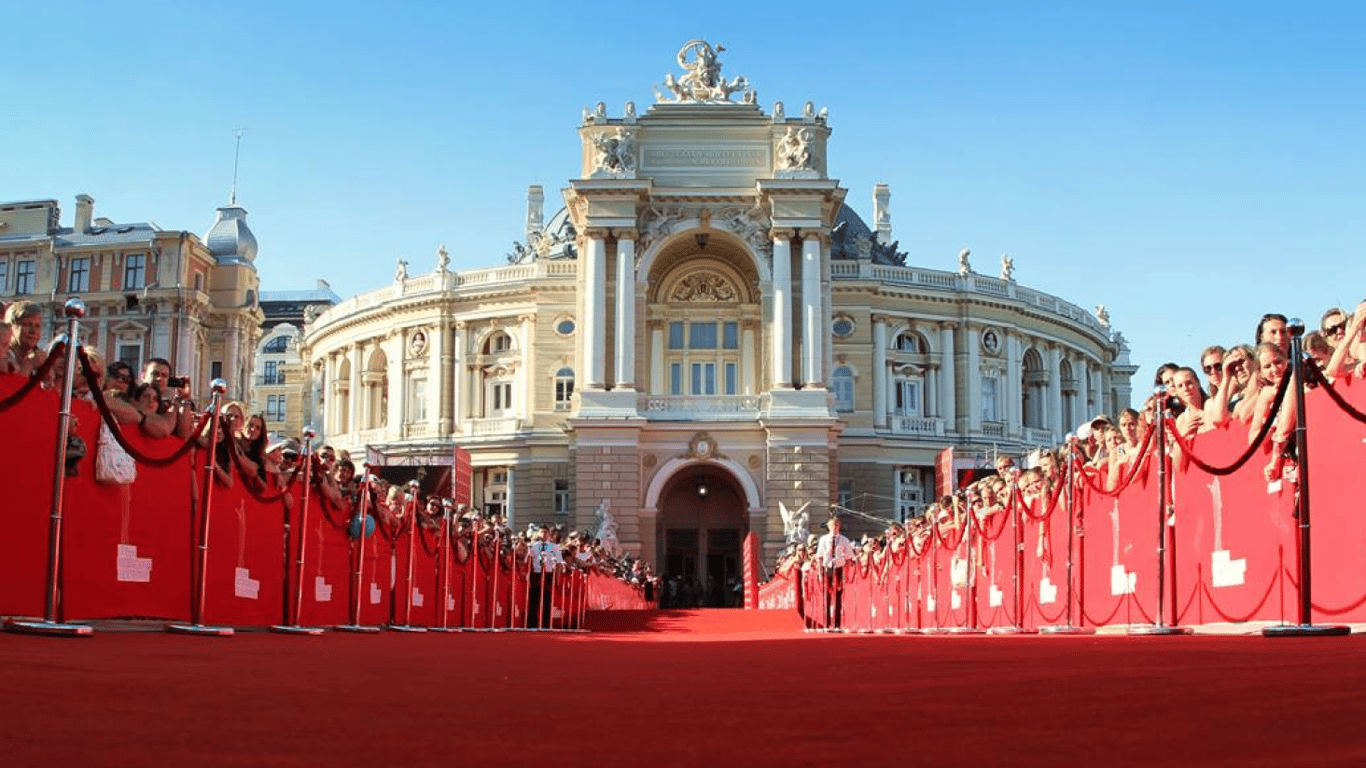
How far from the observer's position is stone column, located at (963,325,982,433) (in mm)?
72312

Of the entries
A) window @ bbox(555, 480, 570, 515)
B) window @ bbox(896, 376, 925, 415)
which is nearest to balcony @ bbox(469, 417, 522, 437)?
window @ bbox(555, 480, 570, 515)

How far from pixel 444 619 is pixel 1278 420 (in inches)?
585

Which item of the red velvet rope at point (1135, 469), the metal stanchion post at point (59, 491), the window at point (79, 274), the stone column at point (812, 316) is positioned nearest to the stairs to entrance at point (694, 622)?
the stone column at point (812, 316)

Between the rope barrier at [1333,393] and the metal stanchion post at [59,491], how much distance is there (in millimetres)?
8586

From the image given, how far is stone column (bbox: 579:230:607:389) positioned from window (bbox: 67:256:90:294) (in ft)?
107

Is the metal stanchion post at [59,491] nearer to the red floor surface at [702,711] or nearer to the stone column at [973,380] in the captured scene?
the red floor surface at [702,711]

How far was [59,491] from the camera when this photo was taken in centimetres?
1049

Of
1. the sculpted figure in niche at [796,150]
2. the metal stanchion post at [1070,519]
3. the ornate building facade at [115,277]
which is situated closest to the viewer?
the metal stanchion post at [1070,519]

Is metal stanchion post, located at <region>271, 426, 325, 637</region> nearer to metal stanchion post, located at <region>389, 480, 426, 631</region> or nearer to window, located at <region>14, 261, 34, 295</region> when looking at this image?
metal stanchion post, located at <region>389, 480, 426, 631</region>

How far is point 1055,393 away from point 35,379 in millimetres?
71475

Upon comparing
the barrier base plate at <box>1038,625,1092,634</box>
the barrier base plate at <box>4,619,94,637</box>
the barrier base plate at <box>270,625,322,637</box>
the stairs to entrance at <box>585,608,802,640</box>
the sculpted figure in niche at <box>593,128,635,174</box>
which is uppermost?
the sculpted figure in niche at <box>593,128,635,174</box>

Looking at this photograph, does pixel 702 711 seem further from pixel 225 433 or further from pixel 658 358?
pixel 658 358

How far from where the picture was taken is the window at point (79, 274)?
Answer: 3017 inches

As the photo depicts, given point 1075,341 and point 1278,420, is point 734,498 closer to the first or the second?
point 1075,341
